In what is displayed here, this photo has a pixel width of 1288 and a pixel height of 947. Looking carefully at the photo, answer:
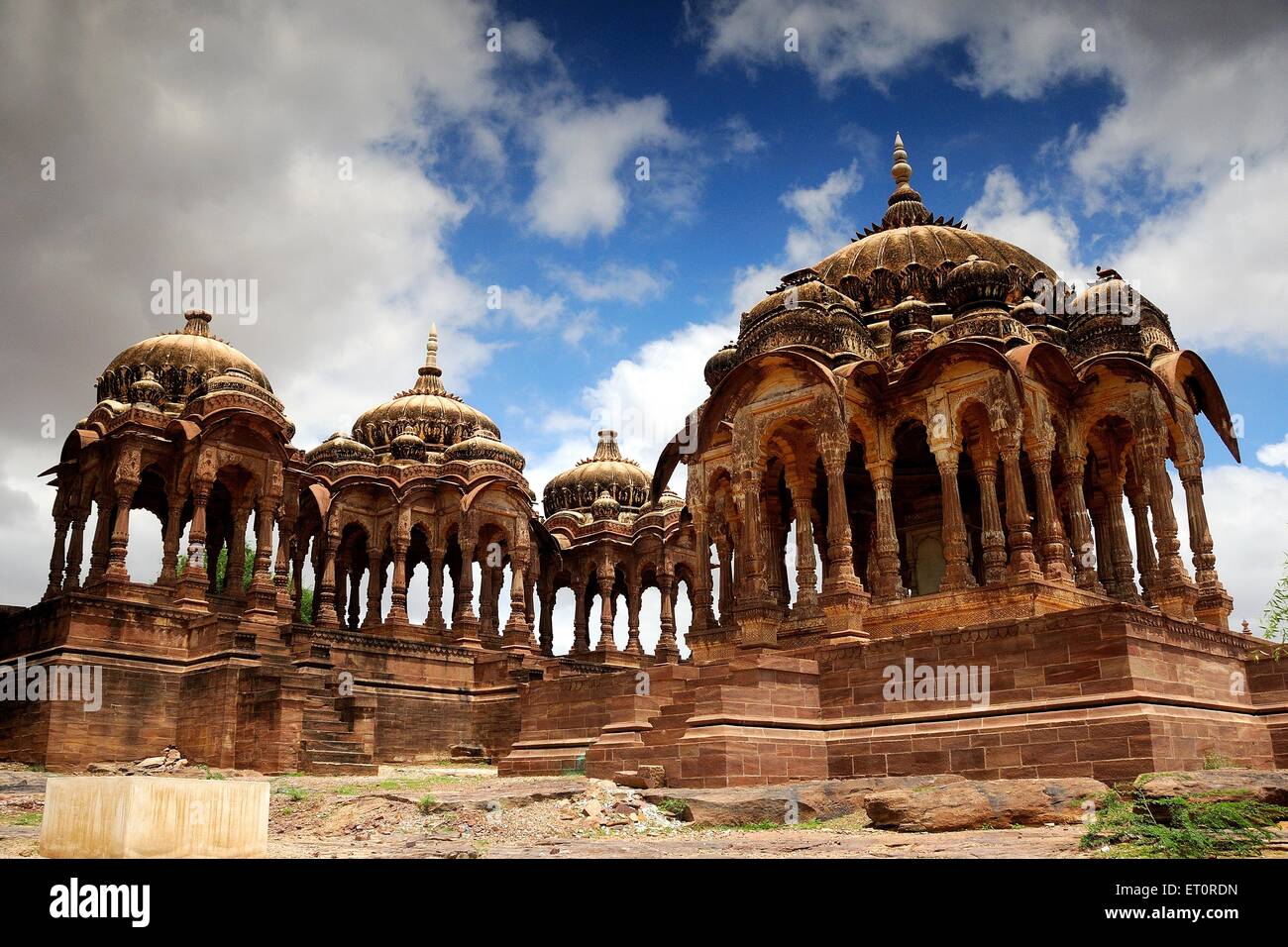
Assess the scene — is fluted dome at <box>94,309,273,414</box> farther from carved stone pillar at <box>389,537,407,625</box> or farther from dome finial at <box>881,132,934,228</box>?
dome finial at <box>881,132,934,228</box>

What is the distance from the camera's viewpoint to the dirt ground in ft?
31.2

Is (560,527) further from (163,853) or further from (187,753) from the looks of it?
(163,853)

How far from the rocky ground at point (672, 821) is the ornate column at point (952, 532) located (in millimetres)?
6036

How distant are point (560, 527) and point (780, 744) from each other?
86.0ft

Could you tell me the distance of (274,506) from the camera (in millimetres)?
28188

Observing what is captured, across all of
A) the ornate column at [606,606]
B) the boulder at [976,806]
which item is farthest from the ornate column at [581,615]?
the boulder at [976,806]

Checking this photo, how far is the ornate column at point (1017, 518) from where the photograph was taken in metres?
18.5

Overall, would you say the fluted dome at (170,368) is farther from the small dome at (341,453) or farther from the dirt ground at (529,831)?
the dirt ground at (529,831)

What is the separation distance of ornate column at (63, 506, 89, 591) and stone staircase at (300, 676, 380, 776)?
28.7 feet

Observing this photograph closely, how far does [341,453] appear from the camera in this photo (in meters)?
36.7

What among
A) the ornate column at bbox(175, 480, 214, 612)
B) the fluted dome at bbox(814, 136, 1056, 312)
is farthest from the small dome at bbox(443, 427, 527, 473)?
the fluted dome at bbox(814, 136, 1056, 312)

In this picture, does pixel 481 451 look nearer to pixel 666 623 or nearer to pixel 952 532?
pixel 666 623

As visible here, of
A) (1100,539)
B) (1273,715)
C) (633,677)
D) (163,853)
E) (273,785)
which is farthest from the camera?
(1100,539)
